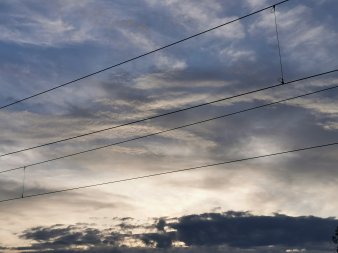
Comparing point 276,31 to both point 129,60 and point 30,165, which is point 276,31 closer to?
point 129,60

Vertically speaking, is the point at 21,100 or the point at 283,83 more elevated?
the point at 21,100

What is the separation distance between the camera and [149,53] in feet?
71.2

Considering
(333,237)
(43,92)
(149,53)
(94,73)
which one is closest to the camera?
(149,53)

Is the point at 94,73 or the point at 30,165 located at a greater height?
the point at 94,73

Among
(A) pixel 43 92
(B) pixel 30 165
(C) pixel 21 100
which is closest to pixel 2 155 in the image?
(B) pixel 30 165

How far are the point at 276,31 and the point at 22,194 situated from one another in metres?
16.4

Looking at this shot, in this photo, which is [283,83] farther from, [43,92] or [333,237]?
[333,237]

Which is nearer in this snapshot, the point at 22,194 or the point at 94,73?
the point at 94,73

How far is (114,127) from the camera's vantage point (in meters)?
23.9

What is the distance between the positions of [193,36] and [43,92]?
8.39 meters

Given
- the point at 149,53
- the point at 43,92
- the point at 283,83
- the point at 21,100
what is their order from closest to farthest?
the point at 283,83 → the point at 149,53 → the point at 43,92 → the point at 21,100

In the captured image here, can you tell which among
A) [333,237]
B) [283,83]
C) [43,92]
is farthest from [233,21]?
[333,237]

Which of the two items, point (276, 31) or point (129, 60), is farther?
point (129, 60)

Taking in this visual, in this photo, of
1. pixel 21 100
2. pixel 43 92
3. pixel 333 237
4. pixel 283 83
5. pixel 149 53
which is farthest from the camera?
pixel 333 237
